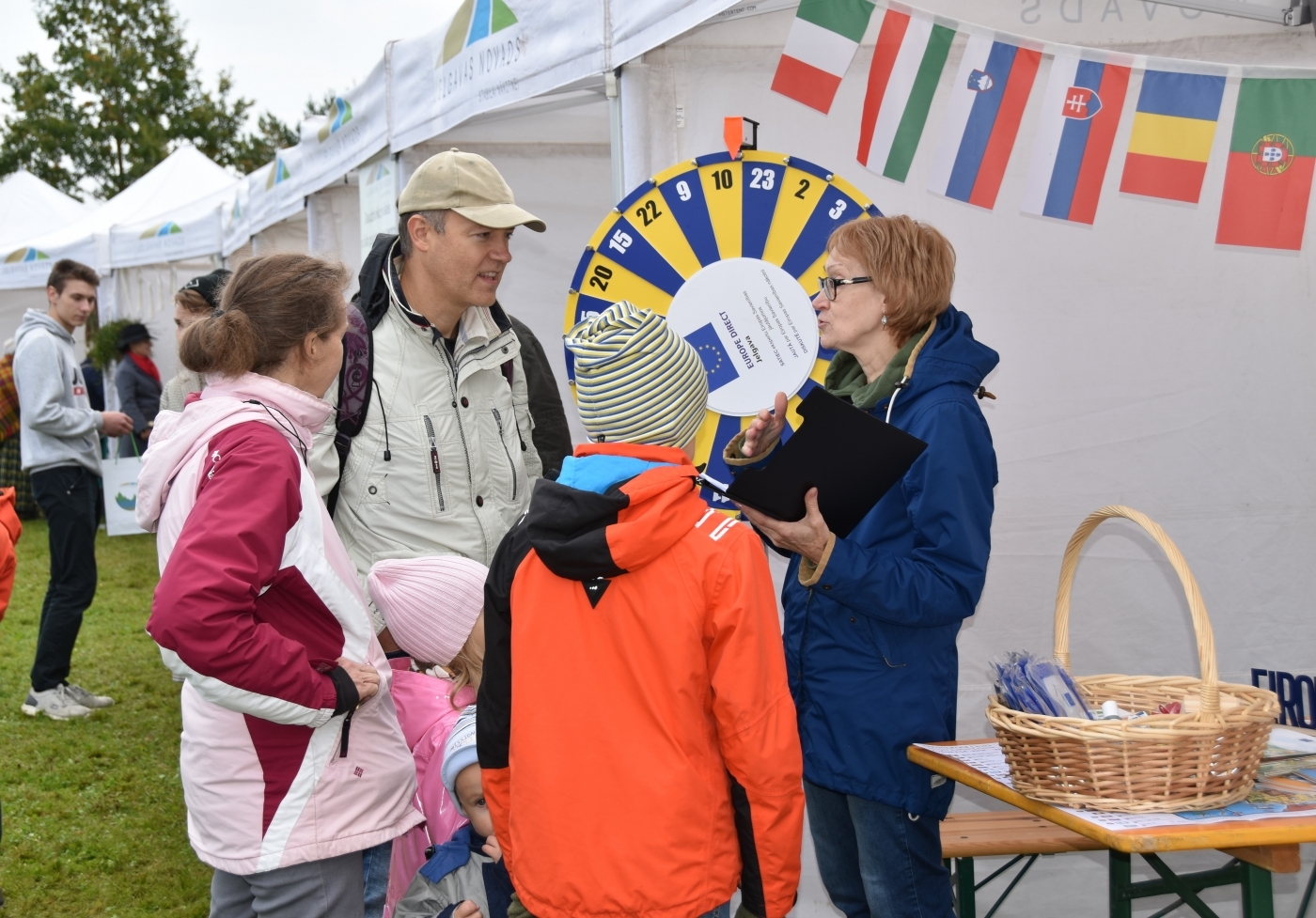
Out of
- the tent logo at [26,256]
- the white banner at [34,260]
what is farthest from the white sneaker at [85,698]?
the tent logo at [26,256]

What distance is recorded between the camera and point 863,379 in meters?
2.12

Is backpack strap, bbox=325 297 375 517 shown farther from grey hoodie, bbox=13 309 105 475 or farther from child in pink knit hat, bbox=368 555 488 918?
grey hoodie, bbox=13 309 105 475

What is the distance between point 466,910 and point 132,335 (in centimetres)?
773

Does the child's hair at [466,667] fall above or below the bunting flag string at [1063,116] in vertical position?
below

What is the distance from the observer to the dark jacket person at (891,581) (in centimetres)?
178

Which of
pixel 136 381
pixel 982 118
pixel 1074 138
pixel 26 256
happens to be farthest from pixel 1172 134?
pixel 26 256

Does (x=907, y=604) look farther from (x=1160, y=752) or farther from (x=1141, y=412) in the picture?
(x=1141, y=412)

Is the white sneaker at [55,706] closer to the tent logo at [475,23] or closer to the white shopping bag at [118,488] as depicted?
the white shopping bag at [118,488]

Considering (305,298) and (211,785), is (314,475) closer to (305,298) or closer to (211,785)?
(305,298)

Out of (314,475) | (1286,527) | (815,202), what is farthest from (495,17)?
(1286,527)

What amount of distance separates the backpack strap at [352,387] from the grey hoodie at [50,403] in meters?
3.03

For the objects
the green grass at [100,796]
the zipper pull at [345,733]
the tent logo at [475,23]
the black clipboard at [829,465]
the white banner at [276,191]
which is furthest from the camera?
the white banner at [276,191]

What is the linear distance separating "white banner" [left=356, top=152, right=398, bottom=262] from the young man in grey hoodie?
1.58 meters

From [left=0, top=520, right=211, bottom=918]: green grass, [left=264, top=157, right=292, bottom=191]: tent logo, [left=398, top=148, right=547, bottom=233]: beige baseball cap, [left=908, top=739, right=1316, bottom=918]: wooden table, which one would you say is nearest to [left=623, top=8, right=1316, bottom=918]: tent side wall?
[left=398, top=148, right=547, bottom=233]: beige baseball cap
